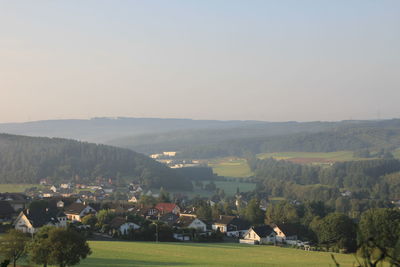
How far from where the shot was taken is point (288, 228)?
50.9 m

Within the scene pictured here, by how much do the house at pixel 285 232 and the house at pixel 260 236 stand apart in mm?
487

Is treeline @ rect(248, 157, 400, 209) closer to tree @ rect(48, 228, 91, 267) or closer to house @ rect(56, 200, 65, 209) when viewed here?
house @ rect(56, 200, 65, 209)

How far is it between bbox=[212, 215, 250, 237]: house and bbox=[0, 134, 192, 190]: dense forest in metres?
53.2

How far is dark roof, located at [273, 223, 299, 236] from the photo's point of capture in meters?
50.2

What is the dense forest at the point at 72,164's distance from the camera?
11081cm

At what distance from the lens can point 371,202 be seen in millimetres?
78000

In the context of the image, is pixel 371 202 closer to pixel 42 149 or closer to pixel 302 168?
pixel 302 168

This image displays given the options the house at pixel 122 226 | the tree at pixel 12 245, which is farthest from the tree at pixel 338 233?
the tree at pixel 12 245

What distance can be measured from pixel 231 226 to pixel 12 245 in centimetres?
2983

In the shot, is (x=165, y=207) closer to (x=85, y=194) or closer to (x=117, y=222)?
(x=117, y=222)

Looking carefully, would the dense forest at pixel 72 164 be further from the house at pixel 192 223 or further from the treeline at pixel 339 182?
the house at pixel 192 223

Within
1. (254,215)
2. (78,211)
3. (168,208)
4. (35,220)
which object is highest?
(35,220)

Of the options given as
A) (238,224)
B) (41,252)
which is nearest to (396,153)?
(238,224)

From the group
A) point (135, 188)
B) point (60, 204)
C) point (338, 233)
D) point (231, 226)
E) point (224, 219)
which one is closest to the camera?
point (338, 233)
